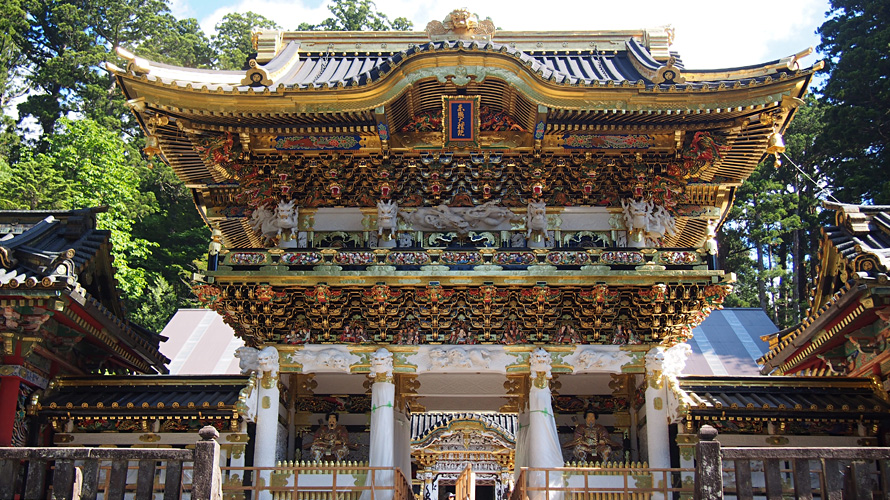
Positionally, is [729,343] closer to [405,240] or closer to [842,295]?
[842,295]

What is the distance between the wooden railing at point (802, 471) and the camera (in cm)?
938

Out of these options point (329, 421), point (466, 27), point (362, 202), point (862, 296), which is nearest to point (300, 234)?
point (362, 202)

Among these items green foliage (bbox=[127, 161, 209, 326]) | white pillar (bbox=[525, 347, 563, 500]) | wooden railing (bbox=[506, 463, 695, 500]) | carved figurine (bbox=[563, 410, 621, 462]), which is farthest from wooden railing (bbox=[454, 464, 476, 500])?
wooden railing (bbox=[506, 463, 695, 500])

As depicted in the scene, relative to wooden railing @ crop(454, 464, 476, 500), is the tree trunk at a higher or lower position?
higher

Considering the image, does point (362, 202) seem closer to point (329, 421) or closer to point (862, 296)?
point (329, 421)

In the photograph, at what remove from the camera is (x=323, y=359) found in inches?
538

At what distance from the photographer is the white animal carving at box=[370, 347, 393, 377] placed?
44.0 ft

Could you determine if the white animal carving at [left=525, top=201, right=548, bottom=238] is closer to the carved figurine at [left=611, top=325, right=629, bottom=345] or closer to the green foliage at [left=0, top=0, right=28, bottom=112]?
the carved figurine at [left=611, top=325, right=629, bottom=345]

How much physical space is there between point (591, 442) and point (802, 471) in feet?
18.3

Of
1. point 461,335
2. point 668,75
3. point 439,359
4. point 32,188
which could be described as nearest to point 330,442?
point 439,359

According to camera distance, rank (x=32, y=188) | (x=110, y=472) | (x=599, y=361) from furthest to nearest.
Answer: (x=32, y=188), (x=599, y=361), (x=110, y=472)

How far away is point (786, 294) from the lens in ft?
108

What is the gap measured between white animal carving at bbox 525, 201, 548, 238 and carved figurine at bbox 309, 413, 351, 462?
4.93 meters

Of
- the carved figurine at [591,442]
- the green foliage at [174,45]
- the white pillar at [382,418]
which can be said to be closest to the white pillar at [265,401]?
the white pillar at [382,418]
